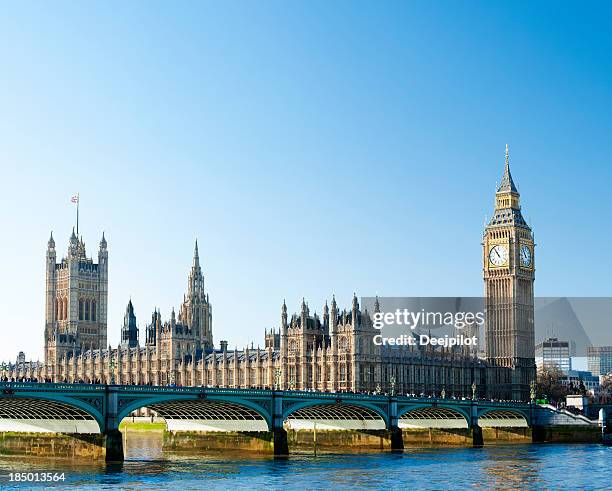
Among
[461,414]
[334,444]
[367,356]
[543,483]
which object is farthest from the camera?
[367,356]

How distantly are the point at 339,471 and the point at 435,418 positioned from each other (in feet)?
131

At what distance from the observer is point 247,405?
301ft

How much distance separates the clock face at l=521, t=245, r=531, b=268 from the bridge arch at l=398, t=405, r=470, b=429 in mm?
57345

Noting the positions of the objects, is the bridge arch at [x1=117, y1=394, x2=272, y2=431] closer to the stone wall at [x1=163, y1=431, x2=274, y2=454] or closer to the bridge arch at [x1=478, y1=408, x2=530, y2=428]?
the stone wall at [x1=163, y1=431, x2=274, y2=454]

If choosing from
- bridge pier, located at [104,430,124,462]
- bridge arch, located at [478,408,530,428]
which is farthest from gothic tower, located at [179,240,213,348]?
bridge pier, located at [104,430,124,462]

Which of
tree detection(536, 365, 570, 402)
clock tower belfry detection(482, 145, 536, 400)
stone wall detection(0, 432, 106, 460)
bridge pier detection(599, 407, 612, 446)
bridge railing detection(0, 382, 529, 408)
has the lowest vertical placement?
bridge pier detection(599, 407, 612, 446)

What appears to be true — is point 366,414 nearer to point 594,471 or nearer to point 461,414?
point 461,414

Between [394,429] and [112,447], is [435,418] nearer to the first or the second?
[394,429]

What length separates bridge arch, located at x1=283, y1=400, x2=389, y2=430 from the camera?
A: 103812 mm

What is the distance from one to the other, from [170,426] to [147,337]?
300 feet

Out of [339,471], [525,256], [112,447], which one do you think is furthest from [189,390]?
[525,256]

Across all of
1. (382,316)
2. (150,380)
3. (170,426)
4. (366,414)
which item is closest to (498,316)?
(382,316)

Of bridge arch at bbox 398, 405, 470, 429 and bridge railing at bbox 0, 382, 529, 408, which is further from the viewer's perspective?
bridge arch at bbox 398, 405, 470, 429

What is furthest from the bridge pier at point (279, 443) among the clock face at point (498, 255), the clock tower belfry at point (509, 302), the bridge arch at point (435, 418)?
the clock face at point (498, 255)
